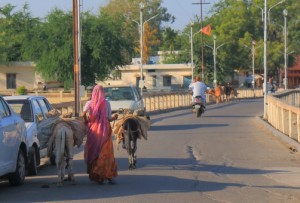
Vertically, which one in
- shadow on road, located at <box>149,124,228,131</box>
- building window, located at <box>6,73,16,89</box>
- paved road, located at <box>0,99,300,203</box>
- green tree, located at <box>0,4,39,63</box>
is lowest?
paved road, located at <box>0,99,300,203</box>

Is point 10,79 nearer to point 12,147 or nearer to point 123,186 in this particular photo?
point 12,147

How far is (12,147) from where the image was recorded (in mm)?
12281

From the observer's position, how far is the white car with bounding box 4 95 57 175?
1418 cm

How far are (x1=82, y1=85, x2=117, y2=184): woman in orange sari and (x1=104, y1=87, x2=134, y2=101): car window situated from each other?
14.4 m

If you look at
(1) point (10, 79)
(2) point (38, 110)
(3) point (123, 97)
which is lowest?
(2) point (38, 110)

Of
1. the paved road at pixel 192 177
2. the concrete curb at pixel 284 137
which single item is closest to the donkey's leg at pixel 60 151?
the paved road at pixel 192 177

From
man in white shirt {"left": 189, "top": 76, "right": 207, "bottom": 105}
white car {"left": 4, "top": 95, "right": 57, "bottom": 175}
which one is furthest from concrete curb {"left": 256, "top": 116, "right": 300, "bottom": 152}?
white car {"left": 4, "top": 95, "right": 57, "bottom": 175}

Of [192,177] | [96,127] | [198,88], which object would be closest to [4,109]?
[96,127]

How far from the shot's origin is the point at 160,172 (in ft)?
47.8

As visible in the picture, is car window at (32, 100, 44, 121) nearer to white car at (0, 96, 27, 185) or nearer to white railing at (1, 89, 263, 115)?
white car at (0, 96, 27, 185)

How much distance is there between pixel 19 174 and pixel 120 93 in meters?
15.0

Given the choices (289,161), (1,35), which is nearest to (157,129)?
(289,161)

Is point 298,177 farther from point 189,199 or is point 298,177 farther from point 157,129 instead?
point 157,129

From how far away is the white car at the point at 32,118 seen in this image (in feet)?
46.5
